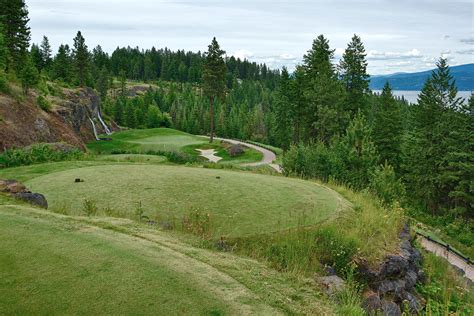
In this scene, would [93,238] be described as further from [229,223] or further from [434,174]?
[434,174]

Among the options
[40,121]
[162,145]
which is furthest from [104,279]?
[162,145]

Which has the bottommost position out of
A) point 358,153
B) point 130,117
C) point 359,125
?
point 130,117

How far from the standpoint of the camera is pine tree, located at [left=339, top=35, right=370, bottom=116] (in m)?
42.5

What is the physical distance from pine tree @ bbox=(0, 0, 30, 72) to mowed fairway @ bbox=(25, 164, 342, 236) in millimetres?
41664

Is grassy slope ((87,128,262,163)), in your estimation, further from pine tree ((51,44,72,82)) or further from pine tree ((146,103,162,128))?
pine tree ((146,103,162,128))

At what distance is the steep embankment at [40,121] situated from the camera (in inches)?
1270

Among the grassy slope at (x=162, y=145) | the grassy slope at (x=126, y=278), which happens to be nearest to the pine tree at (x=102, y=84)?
the grassy slope at (x=162, y=145)

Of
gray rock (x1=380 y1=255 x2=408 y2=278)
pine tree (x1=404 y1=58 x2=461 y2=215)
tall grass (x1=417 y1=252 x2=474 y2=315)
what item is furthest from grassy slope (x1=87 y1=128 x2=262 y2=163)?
gray rock (x1=380 y1=255 x2=408 y2=278)

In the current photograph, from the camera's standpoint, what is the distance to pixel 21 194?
9.84m

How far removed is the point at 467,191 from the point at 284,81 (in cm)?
2494

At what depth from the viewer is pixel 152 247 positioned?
6883 millimetres

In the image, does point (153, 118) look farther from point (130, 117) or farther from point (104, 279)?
point (104, 279)

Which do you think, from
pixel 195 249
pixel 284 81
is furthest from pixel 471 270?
pixel 284 81

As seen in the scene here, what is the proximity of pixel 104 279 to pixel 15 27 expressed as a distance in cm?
5517
